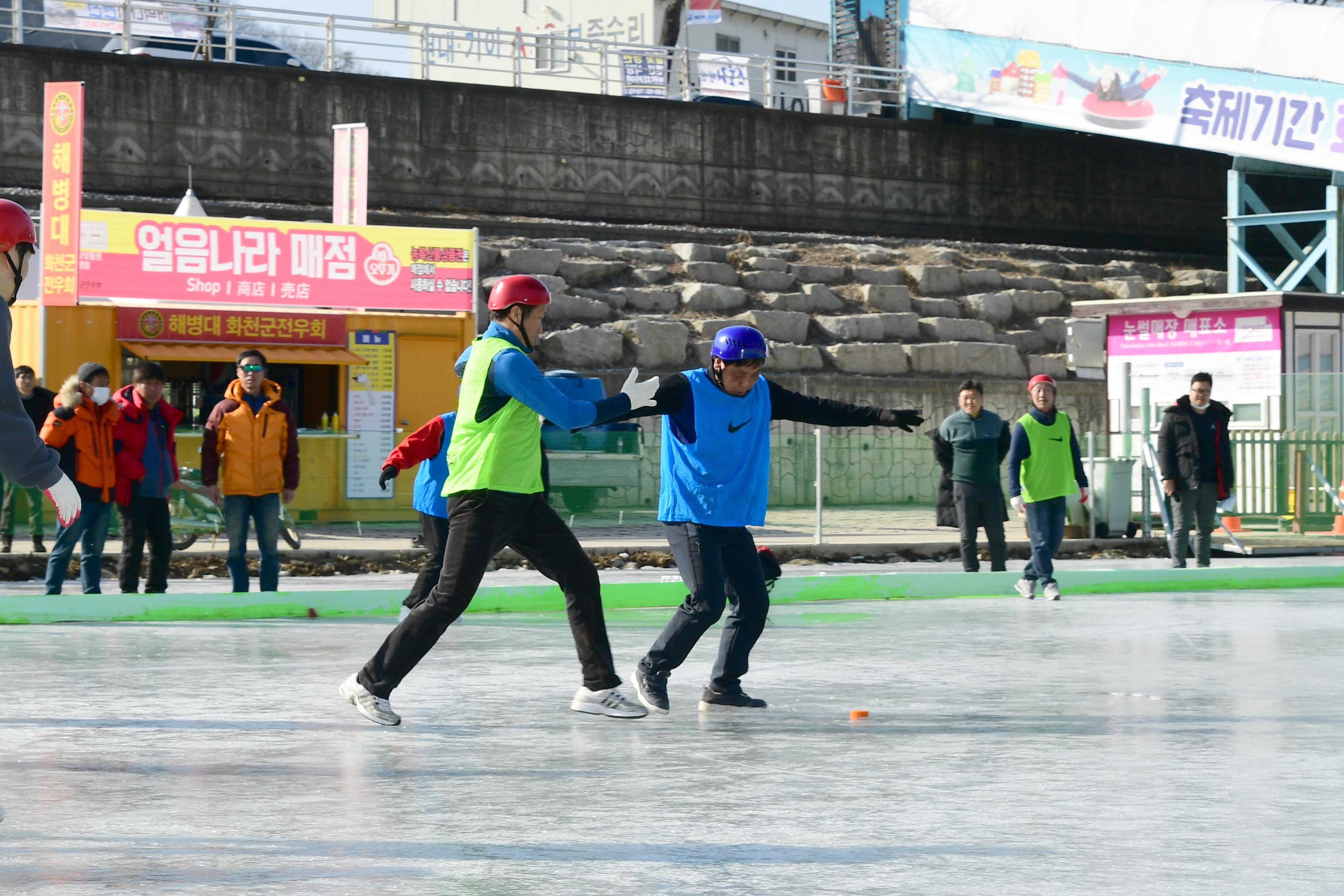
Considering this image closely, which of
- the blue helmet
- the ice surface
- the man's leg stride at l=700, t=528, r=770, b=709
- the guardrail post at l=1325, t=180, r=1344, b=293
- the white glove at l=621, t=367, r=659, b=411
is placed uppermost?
the guardrail post at l=1325, t=180, r=1344, b=293

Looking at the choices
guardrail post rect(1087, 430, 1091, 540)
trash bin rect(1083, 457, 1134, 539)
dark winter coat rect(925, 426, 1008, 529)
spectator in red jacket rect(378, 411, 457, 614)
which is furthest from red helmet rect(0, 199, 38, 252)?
trash bin rect(1083, 457, 1134, 539)

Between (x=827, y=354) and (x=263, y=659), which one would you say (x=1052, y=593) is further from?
(x=827, y=354)

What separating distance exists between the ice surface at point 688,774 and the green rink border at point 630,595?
1581mm

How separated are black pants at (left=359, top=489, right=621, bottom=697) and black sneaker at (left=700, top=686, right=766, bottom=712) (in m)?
0.68

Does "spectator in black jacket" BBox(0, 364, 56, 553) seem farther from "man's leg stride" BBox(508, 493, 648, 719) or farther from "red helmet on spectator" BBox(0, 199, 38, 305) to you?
"red helmet on spectator" BBox(0, 199, 38, 305)

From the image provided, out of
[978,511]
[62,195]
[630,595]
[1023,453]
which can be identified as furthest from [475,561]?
[62,195]

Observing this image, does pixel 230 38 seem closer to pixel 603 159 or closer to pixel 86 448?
pixel 603 159

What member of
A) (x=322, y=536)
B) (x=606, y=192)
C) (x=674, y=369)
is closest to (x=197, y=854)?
(x=322, y=536)

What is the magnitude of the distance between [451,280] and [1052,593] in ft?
38.0

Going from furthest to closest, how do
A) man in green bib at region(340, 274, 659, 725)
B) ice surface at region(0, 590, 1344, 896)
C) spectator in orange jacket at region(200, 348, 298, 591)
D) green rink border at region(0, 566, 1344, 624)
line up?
spectator in orange jacket at region(200, 348, 298, 591), green rink border at region(0, 566, 1344, 624), man in green bib at region(340, 274, 659, 725), ice surface at region(0, 590, 1344, 896)

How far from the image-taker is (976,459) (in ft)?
43.9

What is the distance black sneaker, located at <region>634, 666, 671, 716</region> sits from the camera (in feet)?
24.5

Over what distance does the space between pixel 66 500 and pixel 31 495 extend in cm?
1257

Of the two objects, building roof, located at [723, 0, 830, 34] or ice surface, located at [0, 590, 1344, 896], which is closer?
ice surface, located at [0, 590, 1344, 896]
